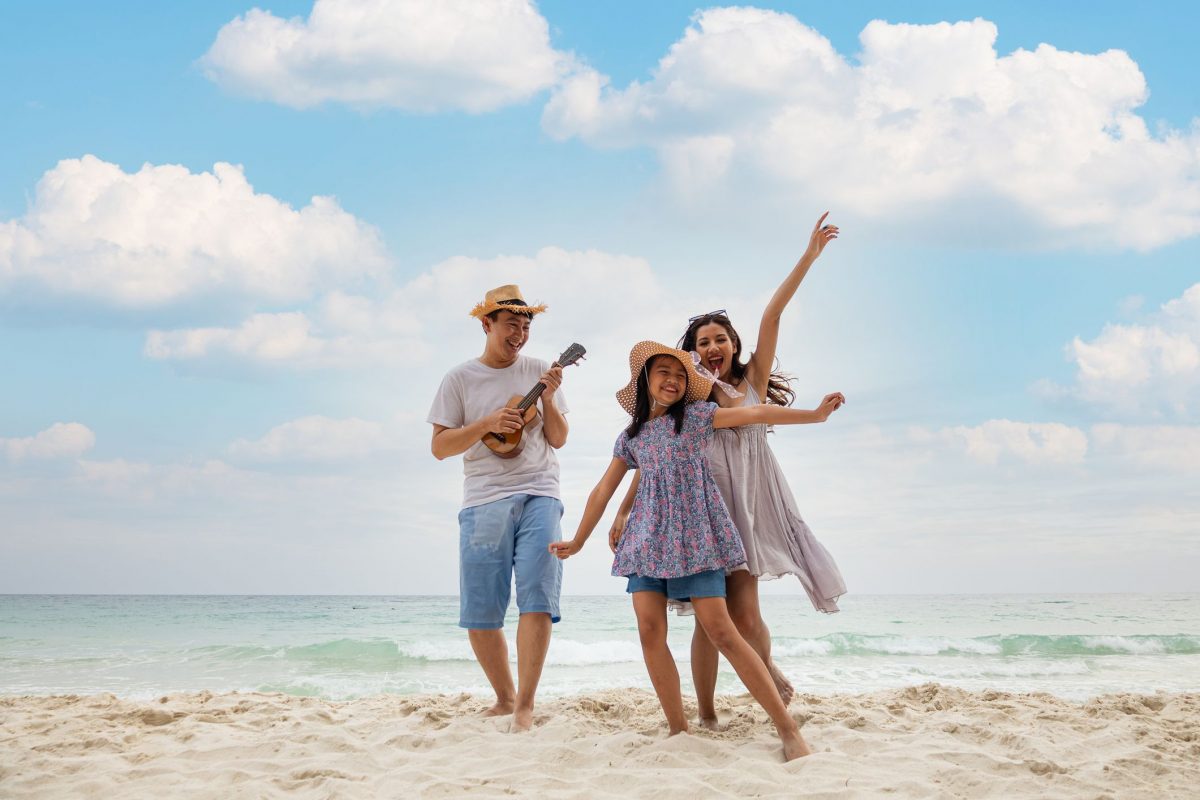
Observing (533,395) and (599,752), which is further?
(533,395)

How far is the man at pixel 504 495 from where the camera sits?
404 cm

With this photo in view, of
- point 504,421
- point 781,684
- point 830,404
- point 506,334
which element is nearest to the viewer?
point 830,404

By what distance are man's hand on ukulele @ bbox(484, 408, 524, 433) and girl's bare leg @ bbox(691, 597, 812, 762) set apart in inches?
49.3

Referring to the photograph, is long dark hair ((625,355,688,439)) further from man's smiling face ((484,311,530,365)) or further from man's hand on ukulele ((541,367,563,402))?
man's smiling face ((484,311,530,365))

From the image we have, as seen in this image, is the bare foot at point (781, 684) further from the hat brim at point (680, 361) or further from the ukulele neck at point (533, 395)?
the ukulele neck at point (533, 395)

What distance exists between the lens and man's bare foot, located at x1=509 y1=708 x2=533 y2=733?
13.0 ft

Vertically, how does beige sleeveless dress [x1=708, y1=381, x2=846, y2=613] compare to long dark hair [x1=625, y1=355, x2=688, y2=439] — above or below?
below

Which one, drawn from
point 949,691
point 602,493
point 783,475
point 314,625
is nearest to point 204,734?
point 602,493

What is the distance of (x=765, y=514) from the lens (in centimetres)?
378

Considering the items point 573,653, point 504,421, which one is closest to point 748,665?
point 504,421

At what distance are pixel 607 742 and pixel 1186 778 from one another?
7.32 ft

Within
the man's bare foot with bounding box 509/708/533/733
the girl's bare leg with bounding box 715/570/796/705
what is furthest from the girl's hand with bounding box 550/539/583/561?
the man's bare foot with bounding box 509/708/533/733

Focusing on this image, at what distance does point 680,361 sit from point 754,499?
0.72 metres

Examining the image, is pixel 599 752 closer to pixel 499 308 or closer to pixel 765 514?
pixel 765 514
